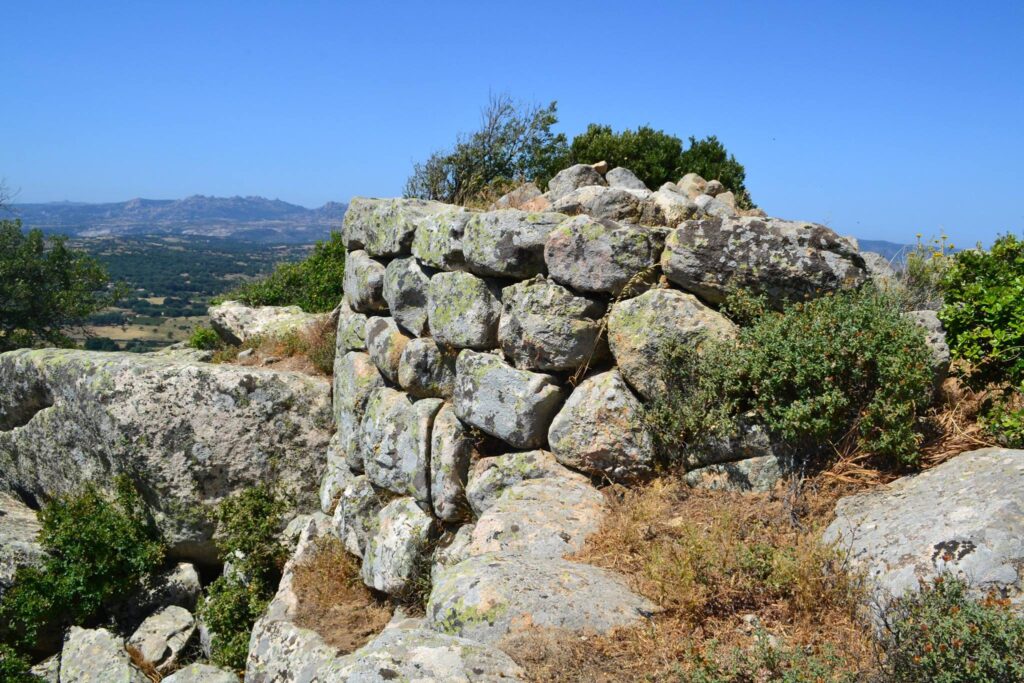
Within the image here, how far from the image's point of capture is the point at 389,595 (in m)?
9.19

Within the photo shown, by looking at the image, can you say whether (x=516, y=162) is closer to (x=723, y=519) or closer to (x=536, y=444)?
(x=536, y=444)

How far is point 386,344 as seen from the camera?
10.1 m

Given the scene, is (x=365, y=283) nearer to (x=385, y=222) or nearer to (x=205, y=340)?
(x=385, y=222)

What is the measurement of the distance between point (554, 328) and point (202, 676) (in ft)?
21.7

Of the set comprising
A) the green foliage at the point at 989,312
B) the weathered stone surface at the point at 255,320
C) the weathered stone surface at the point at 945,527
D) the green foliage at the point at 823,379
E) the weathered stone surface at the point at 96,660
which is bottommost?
the weathered stone surface at the point at 96,660

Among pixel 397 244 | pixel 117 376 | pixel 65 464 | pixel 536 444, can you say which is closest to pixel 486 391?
pixel 536 444

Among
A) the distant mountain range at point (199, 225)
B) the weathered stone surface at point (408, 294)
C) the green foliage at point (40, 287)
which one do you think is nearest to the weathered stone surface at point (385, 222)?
the weathered stone surface at point (408, 294)

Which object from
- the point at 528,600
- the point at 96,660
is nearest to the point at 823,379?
the point at 528,600

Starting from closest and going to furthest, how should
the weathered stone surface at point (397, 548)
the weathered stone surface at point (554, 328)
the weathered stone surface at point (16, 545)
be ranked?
the weathered stone surface at point (554, 328) → the weathered stone surface at point (397, 548) → the weathered stone surface at point (16, 545)

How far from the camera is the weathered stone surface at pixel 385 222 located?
10.1 metres

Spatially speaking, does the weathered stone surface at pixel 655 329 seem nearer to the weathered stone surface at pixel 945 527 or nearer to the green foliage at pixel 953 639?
the weathered stone surface at pixel 945 527

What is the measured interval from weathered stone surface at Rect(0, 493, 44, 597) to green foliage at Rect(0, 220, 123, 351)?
1007 centimetres

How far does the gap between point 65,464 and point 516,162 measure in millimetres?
9205

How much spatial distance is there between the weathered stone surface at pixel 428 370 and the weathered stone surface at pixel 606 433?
2122 mm
